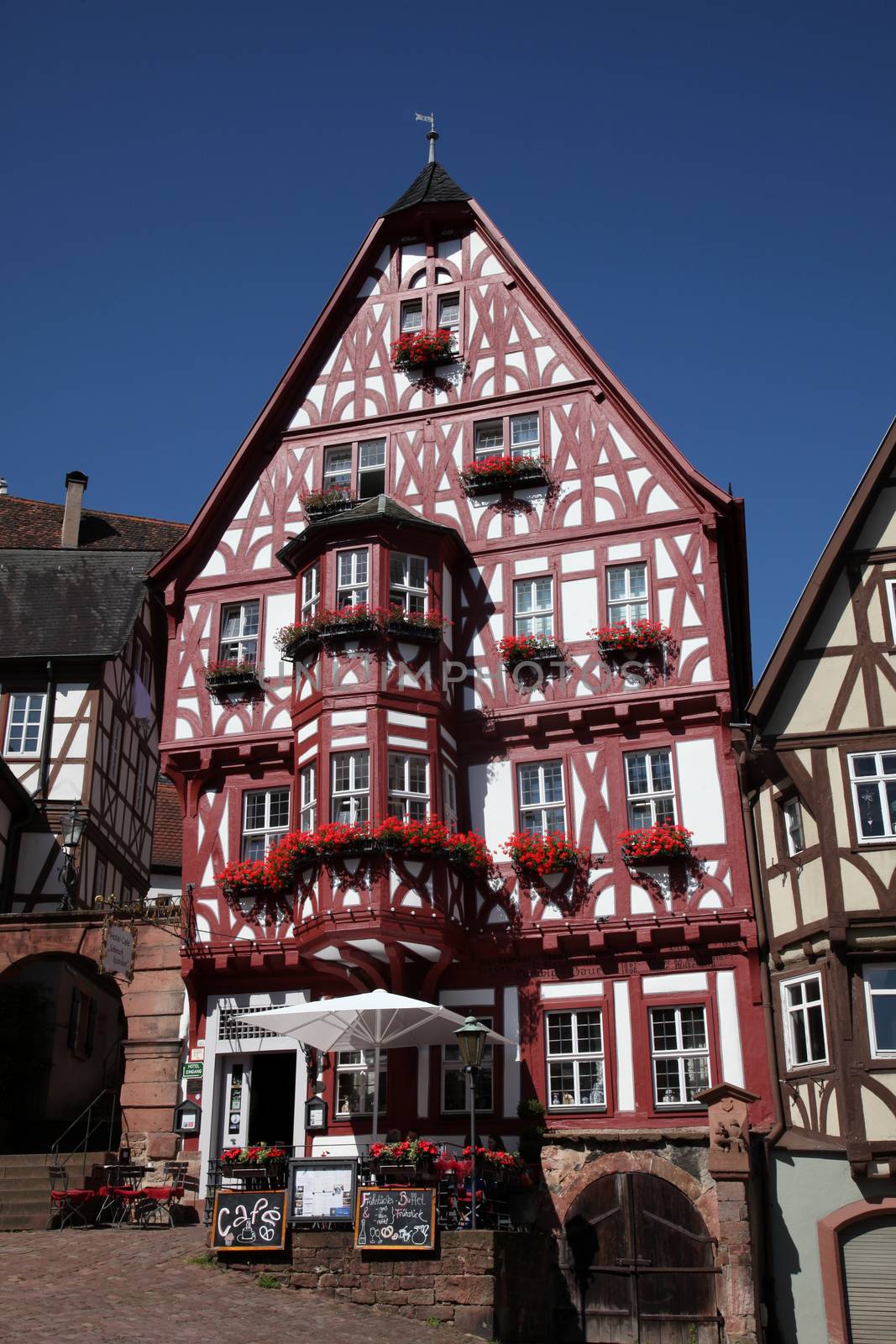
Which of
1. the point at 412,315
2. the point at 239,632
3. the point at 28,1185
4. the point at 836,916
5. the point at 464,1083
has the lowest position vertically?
the point at 28,1185

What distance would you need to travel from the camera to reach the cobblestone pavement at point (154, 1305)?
598 inches

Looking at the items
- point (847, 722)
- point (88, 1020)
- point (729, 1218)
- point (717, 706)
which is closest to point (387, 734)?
point (717, 706)

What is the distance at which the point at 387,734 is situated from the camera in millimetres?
23406

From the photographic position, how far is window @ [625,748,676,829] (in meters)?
23.1

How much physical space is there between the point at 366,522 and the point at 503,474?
2773 millimetres

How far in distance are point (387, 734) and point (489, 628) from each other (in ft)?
9.72

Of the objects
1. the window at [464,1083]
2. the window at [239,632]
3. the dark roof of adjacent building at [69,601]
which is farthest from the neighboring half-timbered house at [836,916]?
the dark roof of adjacent building at [69,601]

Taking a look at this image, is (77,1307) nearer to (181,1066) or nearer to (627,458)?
(181,1066)

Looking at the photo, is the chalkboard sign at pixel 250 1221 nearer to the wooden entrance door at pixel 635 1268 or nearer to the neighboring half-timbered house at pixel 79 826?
the wooden entrance door at pixel 635 1268

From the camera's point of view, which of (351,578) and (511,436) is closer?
(351,578)

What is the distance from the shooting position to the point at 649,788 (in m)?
23.2

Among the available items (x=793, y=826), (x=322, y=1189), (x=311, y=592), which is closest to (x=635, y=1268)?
(x=322, y=1189)

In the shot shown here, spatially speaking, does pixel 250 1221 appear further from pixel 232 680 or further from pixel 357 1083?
pixel 232 680

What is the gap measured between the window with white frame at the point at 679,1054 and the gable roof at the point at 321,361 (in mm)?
9621
